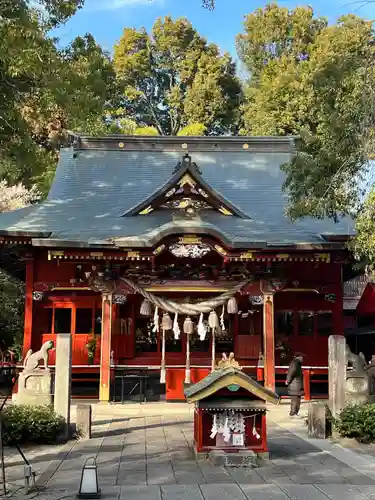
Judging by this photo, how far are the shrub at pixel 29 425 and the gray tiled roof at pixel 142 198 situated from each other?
5892 millimetres

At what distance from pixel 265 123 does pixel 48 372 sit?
2732cm

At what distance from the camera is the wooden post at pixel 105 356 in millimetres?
15027

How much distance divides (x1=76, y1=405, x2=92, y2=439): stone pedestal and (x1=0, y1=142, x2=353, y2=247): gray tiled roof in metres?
5.36

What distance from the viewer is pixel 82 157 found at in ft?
72.0

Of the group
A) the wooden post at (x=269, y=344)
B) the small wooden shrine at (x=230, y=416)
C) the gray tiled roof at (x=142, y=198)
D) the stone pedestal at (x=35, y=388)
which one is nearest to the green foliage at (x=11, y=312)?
the gray tiled roof at (x=142, y=198)

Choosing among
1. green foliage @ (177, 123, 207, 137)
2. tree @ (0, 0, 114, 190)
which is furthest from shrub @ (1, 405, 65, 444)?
green foliage @ (177, 123, 207, 137)

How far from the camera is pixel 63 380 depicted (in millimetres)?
10250

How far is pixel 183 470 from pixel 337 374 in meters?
4.31

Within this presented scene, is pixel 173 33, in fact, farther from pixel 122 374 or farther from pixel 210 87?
pixel 122 374

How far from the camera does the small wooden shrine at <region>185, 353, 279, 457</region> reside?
8.46 meters

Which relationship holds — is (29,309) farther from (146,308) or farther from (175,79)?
(175,79)

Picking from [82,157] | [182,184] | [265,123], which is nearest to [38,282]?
[182,184]

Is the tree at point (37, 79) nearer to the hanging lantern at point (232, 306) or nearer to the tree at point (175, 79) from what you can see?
the hanging lantern at point (232, 306)

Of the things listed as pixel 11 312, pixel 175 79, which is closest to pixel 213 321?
pixel 11 312
